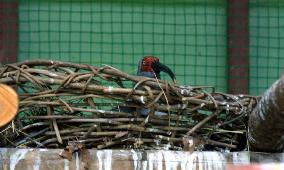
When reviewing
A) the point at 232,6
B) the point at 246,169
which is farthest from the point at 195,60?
the point at 246,169

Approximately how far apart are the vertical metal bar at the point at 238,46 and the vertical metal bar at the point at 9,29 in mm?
1455

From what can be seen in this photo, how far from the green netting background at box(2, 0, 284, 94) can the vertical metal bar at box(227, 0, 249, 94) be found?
0.08 metres

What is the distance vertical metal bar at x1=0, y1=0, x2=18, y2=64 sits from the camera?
5008 mm

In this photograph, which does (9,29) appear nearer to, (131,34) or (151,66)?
(131,34)

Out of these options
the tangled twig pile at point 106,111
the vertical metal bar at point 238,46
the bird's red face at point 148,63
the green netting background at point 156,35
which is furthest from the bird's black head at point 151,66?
the tangled twig pile at point 106,111

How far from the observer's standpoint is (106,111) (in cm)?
361

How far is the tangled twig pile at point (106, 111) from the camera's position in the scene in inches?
142

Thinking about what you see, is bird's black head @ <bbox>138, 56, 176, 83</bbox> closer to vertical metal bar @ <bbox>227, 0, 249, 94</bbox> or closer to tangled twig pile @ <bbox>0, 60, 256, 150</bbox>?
vertical metal bar @ <bbox>227, 0, 249, 94</bbox>

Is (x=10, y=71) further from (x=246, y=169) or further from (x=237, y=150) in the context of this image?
(x=246, y=169)

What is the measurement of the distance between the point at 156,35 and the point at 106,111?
1.68 m

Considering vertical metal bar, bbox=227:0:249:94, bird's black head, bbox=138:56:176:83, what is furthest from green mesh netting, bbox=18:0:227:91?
bird's black head, bbox=138:56:176:83

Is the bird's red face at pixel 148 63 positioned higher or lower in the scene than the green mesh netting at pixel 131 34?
lower

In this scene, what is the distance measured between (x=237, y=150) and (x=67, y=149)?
2.93 ft

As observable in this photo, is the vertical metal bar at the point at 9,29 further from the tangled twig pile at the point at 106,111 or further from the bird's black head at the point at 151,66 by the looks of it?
the tangled twig pile at the point at 106,111
